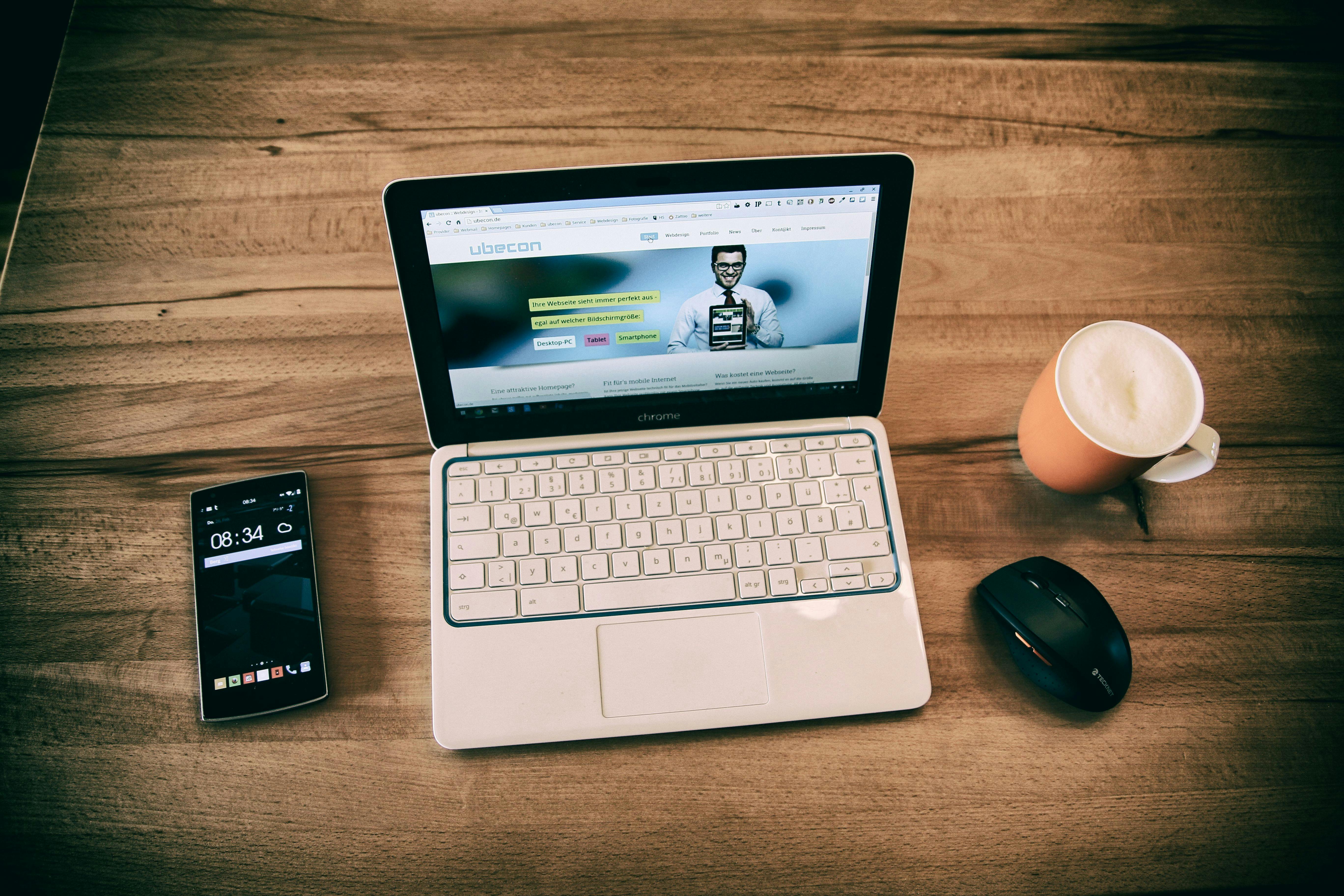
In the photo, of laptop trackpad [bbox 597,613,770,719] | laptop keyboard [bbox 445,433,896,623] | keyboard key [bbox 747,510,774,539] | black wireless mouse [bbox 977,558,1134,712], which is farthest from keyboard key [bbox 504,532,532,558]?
black wireless mouse [bbox 977,558,1134,712]

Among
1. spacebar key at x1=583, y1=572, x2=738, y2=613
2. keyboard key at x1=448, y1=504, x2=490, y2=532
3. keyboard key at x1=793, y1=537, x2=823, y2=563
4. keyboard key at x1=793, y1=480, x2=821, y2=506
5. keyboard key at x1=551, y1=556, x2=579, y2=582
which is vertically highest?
keyboard key at x1=793, y1=480, x2=821, y2=506

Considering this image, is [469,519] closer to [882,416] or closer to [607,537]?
[607,537]

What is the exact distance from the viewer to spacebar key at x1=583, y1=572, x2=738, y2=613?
1.99 feet

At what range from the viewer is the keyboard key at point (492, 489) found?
0.64m

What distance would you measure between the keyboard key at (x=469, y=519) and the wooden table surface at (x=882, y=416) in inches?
2.3

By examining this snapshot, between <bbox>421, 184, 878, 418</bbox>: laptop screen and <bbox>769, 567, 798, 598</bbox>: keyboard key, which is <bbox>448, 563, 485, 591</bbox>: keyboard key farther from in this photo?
<bbox>769, 567, 798, 598</bbox>: keyboard key

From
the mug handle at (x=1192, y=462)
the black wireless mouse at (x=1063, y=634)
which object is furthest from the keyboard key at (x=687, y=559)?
the mug handle at (x=1192, y=462)

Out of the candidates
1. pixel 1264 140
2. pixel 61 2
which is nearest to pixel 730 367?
pixel 1264 140

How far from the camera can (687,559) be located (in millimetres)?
625

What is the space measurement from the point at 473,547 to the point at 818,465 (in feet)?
1.12

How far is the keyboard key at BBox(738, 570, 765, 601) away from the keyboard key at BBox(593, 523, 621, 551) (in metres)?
0.12

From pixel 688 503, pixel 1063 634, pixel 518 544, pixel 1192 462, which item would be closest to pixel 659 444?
pixel 688 503

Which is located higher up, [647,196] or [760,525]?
[647,196]

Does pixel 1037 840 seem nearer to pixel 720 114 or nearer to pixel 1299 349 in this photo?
pixel 1299 349
